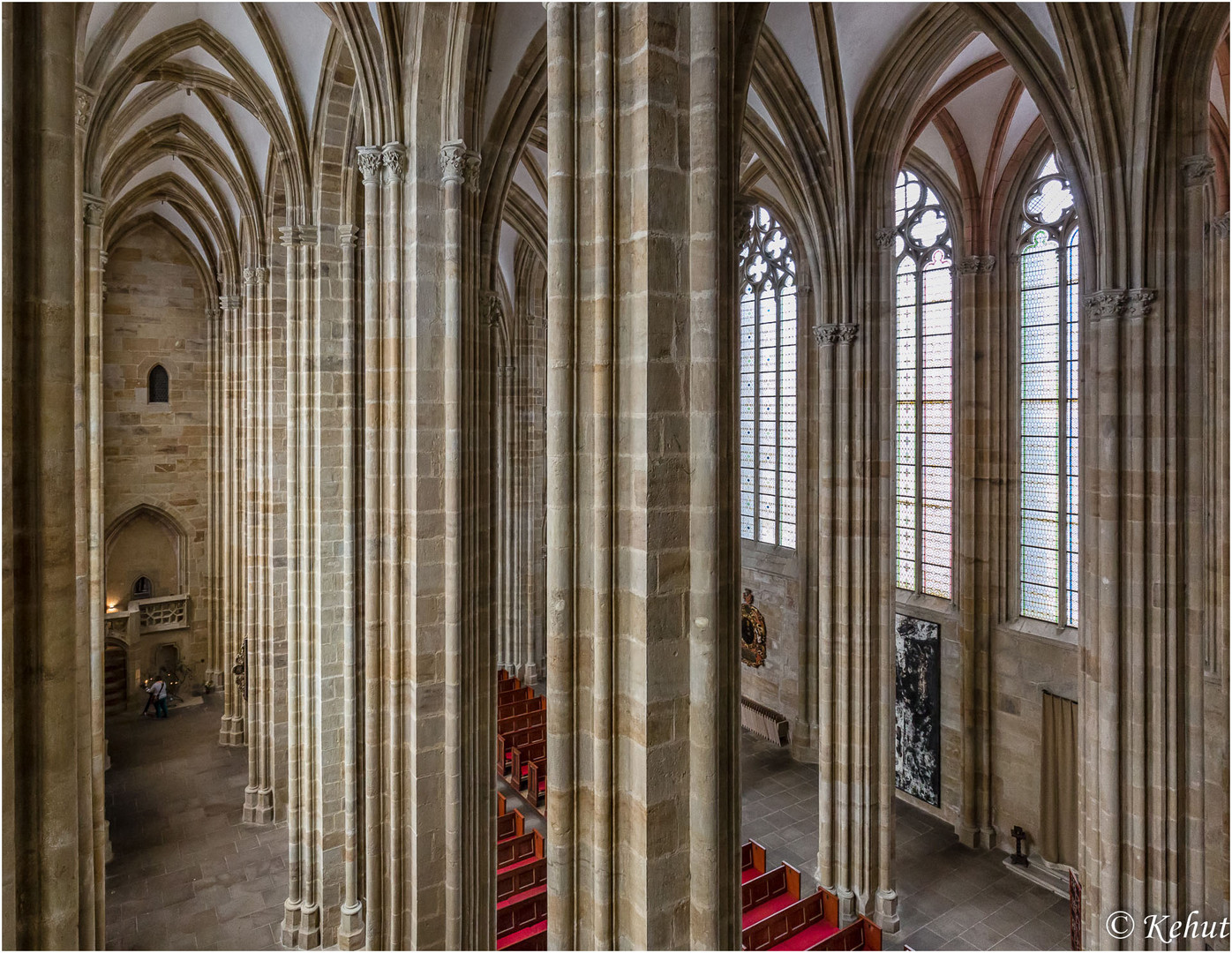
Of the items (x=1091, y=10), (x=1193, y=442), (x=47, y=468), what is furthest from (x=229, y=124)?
(x=1193, y=442)

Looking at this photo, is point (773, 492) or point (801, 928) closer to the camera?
point (801, 928)

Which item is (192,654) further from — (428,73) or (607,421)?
(607,421)

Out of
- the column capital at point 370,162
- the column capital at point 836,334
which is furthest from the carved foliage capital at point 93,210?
the column capital at point 836,334

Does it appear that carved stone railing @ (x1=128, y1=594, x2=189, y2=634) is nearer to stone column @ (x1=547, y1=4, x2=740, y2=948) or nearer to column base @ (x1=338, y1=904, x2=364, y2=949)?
column base @ (x1=338, y1=904, x2=364, y2=949)

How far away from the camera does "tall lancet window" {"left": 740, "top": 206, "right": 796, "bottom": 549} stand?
55.7ft

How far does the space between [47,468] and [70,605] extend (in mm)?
656

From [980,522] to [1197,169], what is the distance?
656cm

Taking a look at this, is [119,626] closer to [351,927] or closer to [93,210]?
[93,210]

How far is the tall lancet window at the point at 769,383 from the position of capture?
16969 millimetres

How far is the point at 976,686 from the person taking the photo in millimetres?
12945

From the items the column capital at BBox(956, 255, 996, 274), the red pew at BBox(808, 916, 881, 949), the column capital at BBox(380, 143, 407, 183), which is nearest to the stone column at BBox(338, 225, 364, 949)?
the column capital at BBox(380, 143, 407, 183)

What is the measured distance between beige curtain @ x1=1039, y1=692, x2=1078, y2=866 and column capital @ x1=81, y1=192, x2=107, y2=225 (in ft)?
52.9

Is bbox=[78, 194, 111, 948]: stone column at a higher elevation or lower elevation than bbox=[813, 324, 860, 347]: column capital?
lower

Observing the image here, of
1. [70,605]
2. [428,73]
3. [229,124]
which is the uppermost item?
[229,124]
